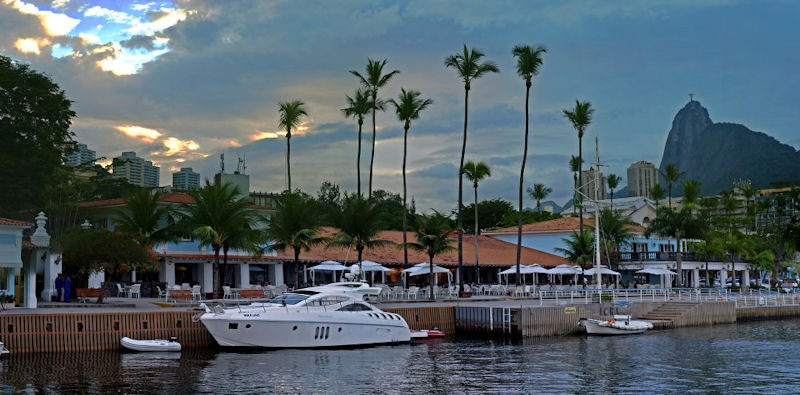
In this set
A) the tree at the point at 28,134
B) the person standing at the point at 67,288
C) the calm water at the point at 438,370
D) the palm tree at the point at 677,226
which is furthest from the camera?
the palm tree at the point at 677,226

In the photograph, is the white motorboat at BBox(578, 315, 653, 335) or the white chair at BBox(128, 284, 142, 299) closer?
the white motorboat at BBox(578, 315, 653, 335)

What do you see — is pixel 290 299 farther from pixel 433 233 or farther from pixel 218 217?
pixel 433 233

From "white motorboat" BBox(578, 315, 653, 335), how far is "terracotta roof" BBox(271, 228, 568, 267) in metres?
16.4

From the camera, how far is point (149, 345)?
32.7 metres

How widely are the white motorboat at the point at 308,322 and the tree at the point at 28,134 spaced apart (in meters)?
38.0

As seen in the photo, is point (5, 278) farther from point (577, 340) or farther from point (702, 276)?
point (702, 276)

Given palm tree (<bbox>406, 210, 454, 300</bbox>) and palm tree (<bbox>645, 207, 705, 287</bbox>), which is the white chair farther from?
palm tree (<bbox>645, 207, 705, 287</bbox>)

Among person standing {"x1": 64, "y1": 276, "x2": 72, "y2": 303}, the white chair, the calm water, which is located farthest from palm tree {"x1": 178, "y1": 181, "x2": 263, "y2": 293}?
the calm water

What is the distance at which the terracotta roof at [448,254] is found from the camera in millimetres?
58344

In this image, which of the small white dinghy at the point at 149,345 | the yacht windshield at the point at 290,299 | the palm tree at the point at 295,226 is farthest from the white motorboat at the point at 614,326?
the small white dinghy at the point at 149,345

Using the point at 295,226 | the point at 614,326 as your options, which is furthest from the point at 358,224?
the point at 614,326

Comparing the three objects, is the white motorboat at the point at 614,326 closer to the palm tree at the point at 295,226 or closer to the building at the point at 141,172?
the palm tree at the point at 295,226

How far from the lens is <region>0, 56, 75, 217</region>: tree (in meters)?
66.2

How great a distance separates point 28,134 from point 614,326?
51215 millimetres
